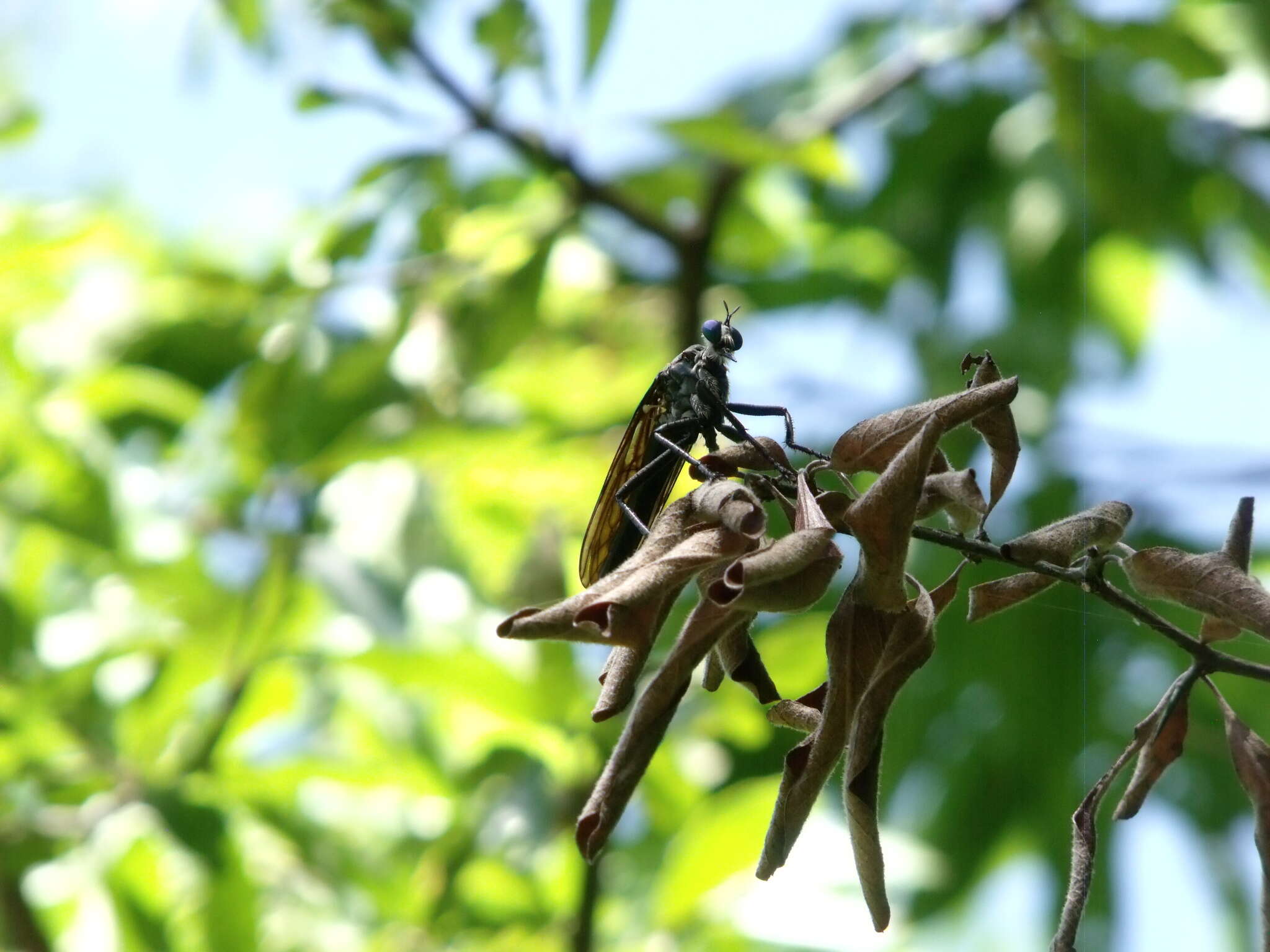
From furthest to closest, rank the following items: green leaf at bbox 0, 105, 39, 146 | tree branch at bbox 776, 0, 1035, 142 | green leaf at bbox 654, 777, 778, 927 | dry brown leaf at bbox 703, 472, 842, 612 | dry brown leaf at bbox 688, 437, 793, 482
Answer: tree branch at bbox 776, 0, 1035, 142, green leaf at bbox 0, 105, 39, 146, green leaf at bbox 654, 777, 778, 927, dry brown leaf at bbox 688, 437, 793, 482, dry brown leaf at bbox 703, 472, 842, 612

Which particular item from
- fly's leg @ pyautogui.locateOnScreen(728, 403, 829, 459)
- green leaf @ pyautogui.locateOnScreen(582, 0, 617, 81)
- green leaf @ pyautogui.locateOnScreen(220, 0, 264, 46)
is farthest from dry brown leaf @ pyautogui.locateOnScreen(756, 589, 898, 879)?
green leaf @ pyautogui.locateOnScreen(220, 0, 264, 46)

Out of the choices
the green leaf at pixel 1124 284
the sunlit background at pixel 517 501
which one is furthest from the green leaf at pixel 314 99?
the green leaf at pixel 1124 284

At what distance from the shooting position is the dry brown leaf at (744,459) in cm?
88

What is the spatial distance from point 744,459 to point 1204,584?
30 centimetres

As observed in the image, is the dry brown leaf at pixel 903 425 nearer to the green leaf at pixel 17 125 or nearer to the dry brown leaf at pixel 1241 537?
the dry brown leaf at pixel 1241 537

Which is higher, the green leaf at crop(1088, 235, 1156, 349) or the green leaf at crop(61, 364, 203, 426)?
the green leaf at crop(61, 364, 203, 426)

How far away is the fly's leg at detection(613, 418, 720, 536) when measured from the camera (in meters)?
1.04

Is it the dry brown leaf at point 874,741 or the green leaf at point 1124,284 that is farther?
the green leaf at point 1124,284

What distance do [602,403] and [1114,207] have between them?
1.23 metres

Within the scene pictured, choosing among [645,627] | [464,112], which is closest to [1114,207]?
[464,112]

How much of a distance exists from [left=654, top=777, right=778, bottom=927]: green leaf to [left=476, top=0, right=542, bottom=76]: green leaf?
4.25 feet

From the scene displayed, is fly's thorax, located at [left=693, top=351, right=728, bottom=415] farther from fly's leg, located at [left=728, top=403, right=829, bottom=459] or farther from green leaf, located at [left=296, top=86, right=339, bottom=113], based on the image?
green leaf, located at [left=296, top=86, right=339, bottom=113]

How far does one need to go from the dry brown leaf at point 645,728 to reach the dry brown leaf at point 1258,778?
1.13ft

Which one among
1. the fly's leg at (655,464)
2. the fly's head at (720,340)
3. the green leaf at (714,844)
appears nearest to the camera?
the fly's leg at (655,464)
